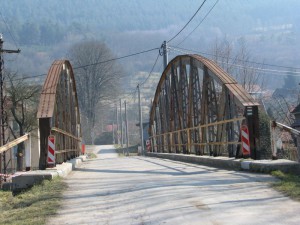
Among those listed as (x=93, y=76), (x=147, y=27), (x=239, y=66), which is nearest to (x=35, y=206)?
(x=239, y=66)

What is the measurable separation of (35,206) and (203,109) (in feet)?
32.7

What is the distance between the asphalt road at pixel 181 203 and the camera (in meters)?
6.17

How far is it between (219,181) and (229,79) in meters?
5.36

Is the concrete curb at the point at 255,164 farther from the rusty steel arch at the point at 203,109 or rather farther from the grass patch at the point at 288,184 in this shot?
the rusty steel arch at the point at 203,109

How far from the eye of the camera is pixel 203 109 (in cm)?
1673

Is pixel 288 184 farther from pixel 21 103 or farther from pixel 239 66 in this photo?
pixel 239 66

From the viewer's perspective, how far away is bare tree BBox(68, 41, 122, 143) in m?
74.4

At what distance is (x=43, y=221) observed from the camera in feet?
21.1

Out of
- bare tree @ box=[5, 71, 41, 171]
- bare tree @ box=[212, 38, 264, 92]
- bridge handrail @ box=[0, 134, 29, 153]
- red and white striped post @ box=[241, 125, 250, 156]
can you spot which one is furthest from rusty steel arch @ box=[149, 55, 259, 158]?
bare tree @ box=[212, 38, 264, 92]

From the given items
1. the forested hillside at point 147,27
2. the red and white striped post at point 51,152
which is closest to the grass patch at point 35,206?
the red and white striped post at point 51,152

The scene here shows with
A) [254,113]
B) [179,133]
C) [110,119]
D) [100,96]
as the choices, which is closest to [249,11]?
[110,119]

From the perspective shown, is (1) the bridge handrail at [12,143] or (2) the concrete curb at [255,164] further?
(1) the bridge handrail at [12,143]

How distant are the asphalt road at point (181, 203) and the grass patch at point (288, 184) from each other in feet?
0.53

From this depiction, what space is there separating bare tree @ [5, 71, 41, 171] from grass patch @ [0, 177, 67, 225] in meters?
27.9
